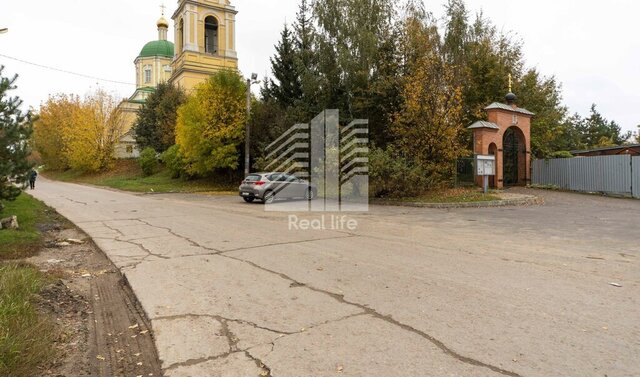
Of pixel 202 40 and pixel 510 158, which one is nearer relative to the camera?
pixel 510 158

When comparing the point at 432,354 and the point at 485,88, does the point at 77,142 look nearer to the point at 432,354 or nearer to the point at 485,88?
the point at 485,88

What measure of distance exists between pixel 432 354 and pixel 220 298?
105 inches

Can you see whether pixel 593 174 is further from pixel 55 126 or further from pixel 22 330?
pixel 55 126

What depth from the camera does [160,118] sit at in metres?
38.3

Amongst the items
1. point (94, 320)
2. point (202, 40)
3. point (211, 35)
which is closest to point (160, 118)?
point (202, 40)

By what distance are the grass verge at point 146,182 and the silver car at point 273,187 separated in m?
8.34

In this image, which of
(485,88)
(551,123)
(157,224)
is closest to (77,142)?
(157,224)

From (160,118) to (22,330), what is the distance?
124ft

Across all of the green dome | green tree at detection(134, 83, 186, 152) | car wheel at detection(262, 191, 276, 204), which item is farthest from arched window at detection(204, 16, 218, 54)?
car wheel at detection(262, 191, 276, 204)

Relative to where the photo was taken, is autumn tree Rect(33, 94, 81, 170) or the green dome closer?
autumn tree Rect(33, 94, 81, 170)

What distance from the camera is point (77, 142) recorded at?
40.7 meters

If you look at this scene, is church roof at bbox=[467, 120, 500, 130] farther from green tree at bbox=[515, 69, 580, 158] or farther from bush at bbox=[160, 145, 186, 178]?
bush at bbox=[160, 145, 186, 178]

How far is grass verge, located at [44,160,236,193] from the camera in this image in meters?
28.4

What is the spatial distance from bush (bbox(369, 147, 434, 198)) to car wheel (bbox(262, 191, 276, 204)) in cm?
476
